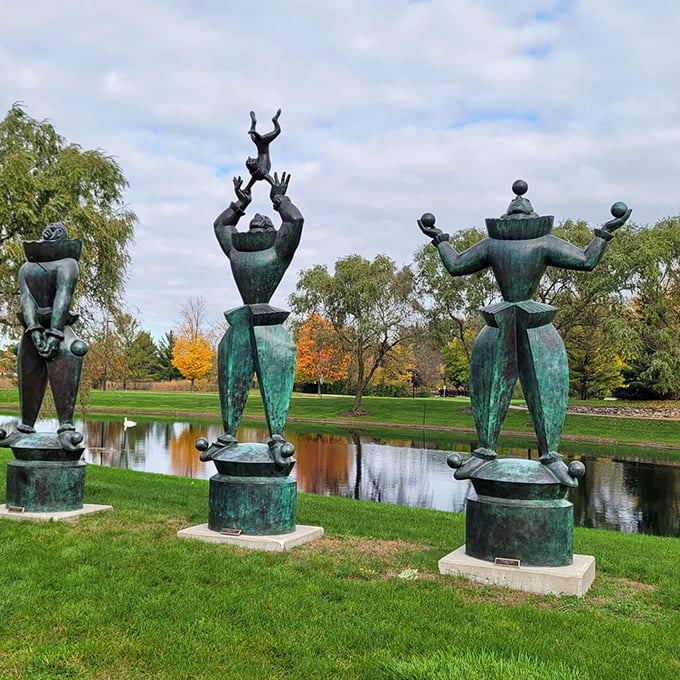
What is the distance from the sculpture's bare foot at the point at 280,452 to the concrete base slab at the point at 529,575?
1567 millimetres

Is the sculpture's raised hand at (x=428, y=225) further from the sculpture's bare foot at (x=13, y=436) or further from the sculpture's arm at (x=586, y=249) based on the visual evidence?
the sculpture's bare foot at (x=13, y=436)

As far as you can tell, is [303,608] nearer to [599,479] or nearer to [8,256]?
[8,256]

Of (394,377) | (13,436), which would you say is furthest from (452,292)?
(13,436)

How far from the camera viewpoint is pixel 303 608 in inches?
159

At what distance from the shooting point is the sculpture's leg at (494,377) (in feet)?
17.7

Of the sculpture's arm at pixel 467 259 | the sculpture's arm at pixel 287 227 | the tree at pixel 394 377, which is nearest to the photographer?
the sculpture's arm at pixel 467 259

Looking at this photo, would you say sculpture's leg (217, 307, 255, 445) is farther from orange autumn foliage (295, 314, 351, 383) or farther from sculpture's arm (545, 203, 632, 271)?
orange autumn foliage (295, 314, 351, 383)

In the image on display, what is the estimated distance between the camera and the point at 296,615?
3.93m

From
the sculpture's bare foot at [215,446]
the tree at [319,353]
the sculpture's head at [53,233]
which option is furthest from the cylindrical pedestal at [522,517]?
the tree at [319,353]

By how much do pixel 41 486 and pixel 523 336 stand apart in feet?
14.7

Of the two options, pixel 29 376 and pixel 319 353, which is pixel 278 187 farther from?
pixel 319 353

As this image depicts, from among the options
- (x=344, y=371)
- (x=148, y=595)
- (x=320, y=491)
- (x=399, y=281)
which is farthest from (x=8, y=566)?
(x=344, y=371)

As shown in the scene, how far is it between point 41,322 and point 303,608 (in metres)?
4.29

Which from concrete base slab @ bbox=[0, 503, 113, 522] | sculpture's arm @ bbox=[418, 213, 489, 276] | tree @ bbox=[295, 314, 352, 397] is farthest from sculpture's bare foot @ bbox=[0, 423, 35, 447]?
tree @ bbox=[295, 314, 352, 397]
